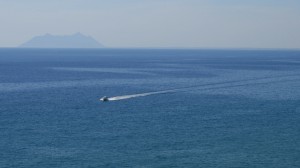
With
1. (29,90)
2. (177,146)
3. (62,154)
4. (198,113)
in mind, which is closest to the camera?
(62,154)

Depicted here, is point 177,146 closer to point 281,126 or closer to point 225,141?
point 225,141

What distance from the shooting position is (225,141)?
78250 mm

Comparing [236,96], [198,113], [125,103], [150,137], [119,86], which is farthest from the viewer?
[119,86]

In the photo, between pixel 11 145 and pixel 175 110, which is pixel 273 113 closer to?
pixel 175 110

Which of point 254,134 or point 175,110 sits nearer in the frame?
point 254,134

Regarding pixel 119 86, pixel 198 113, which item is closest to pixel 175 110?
pixel 198 113

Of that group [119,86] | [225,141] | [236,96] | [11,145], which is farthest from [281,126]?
[119,86]

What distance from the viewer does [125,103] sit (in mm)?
117750

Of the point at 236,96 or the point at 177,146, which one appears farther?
the point at 236,96

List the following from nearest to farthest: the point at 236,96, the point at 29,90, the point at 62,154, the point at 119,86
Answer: the point at 62,154 → the point at 236,96 → the point at 29,90 → the point at 119,86

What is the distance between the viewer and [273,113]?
4075 inches

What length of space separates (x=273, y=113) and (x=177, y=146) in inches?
1443

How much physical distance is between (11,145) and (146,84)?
91.4 metres

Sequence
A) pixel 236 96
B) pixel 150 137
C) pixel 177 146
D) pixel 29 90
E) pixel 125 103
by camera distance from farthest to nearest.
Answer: pixel 29 90
pixel 236 96
pixel 125 103
pixel 150 137
pixel 177 146
